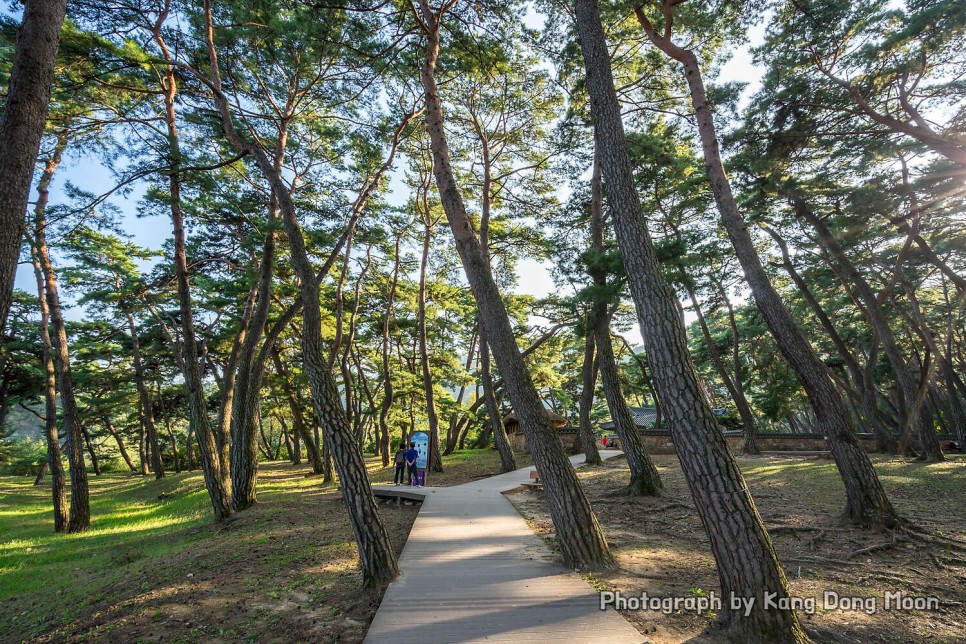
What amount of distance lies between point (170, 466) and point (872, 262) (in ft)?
149

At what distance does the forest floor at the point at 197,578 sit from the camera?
3.53m

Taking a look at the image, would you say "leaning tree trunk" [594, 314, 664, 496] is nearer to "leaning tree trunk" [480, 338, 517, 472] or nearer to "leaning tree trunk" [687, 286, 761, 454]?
"leaning tree trunk" [480, 338, 517, 472]

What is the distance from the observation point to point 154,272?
12648mm

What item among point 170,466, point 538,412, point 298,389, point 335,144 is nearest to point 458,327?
point 298,389

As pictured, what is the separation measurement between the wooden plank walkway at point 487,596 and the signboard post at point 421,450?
16.2ft

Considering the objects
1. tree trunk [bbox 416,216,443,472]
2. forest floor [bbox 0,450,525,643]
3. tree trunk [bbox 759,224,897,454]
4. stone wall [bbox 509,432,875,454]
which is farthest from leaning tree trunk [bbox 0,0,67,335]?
stone wall [bbox 509,432,875,454]

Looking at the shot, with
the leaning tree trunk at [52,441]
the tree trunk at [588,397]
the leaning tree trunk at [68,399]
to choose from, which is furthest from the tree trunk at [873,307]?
the leaning tree trunk at [52,441]

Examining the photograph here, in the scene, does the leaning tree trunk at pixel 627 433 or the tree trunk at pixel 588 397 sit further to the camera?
the tree trunk at pixel 588 397

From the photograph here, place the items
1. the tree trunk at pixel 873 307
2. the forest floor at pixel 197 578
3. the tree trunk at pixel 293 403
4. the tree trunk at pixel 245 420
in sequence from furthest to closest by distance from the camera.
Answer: the tree trunk at pixel 293 403, the tree trunk at pixel 873 307, the tree trunk at pixel 245 420, the forest floor at pixel 197 578

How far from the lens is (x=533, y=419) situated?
4711mm

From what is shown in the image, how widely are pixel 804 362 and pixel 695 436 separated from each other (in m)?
3.79

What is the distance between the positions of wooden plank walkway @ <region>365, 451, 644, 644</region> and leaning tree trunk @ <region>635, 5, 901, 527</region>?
4.43m

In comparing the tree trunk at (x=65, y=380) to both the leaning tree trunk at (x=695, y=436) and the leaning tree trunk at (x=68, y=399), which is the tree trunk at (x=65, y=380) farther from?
the leaning tree trunk at (x=695, y=436)

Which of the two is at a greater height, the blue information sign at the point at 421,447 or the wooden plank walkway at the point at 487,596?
the blue information sign at the point at 421,447
